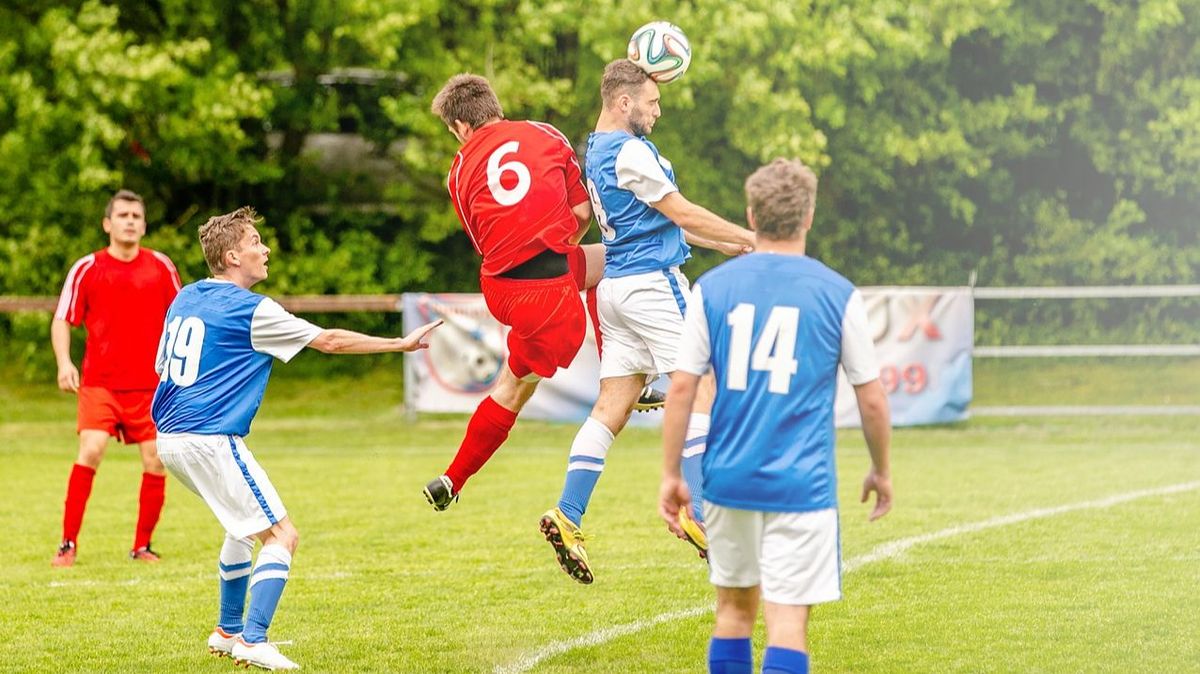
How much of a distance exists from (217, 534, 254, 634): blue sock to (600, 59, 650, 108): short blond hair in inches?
95.0

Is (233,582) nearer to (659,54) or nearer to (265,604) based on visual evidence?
(265,604)

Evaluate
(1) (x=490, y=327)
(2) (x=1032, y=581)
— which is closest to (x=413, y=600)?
(2) (x=1032, y=581)

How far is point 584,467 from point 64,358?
13.4ft

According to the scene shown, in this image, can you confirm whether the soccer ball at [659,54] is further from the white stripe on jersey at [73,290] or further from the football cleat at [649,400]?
the white stripe on jersey at [73,290]

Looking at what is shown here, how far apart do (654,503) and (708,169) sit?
12076 millimetres

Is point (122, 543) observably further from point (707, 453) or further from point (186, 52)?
point (186, 52)

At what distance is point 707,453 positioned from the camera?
4.70 m

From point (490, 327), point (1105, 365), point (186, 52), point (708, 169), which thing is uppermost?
point (186, 52)

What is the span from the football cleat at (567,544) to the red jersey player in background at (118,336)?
150 inches

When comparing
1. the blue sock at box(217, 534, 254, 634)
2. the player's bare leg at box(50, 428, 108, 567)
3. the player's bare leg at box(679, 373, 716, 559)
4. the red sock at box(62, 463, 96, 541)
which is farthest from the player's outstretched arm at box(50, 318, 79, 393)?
the player's bare leg at box(679, 373, 716, 559)

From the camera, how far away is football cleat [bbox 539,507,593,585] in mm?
6695

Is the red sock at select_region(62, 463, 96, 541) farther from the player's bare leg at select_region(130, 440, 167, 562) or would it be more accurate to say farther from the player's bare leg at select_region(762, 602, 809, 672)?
the player's bare leg at select_region(762, 602, 809, 672)

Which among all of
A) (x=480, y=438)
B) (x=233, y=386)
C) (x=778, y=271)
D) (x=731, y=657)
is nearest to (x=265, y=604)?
(x=233, y=386)

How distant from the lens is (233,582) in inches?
257
